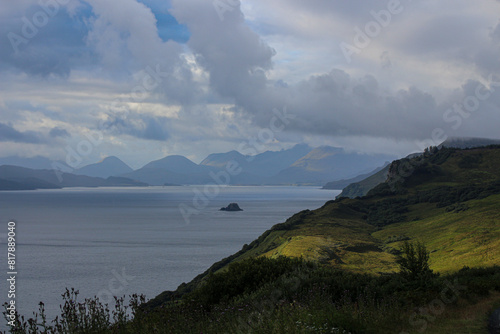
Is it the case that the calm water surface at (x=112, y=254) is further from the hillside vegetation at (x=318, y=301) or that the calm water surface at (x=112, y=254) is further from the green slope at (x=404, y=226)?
the hillside vegetation at (x=318, y=301)

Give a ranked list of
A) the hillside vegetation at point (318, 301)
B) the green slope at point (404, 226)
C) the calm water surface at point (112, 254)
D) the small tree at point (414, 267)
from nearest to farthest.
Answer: the hillside vegetation at point (318, 301), the small tree at point (414, 267), the green slope at point (404, 226), the calm water surface at point (112, 254)

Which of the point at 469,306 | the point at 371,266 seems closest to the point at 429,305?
the point at 469,306

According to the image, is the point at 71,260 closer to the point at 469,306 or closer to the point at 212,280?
the point at 212,280

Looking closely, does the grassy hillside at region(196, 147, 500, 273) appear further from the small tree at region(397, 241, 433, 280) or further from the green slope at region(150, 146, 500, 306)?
the small tree at region(397, 241, 433, 280)

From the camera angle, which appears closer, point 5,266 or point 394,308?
point 394,308

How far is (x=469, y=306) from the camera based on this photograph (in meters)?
16.8

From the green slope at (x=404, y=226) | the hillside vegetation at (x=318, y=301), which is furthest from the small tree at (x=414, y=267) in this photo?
the green slope at (x=404, y=226)

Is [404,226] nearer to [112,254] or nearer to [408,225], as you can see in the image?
[408,225]


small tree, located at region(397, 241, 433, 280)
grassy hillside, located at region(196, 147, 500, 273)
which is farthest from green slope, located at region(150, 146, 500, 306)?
small tree, located at region(397, 241, 433, 280)

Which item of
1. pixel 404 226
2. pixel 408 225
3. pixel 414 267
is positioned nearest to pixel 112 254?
pixel 404 226

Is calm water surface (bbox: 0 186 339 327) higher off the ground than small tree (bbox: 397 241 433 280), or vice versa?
calm water surface (bbox: 0 186 339 327)

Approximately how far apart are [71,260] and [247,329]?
102415 millimetres

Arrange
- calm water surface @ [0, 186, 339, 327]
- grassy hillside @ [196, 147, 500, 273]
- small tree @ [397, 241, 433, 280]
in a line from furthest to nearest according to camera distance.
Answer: calm water surface @ [0, 186, 339, 327] → grassy hillside @ [196, 147, 500, 273] → small tree @ [397, 241, 433, 280]

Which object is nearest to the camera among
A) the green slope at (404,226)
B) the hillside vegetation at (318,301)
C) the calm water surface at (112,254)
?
the hillside vegetation at (318,301)
